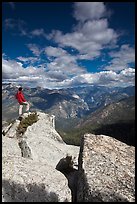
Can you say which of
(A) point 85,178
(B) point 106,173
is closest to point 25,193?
(A) point 85,178

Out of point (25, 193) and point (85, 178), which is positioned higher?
point (85, 178)

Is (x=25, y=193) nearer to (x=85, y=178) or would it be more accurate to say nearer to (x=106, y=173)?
(x=85, y=178)

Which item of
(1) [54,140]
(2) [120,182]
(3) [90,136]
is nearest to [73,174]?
(3) [90,136]

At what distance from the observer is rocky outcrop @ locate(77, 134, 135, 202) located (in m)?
12.6

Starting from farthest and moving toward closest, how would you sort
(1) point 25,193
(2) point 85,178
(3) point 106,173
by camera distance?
(3) point 106,173 < (2) point 85,178 < (1) point 25,193

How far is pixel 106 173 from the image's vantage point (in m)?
13.6

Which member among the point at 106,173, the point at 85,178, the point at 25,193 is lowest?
the point at 25,193

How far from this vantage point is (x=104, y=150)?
15.7 m

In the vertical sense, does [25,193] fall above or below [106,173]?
below

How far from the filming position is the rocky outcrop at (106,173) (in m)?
12.6

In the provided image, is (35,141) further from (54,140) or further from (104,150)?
(104,150)

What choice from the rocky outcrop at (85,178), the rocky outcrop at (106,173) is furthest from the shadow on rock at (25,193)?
the rocky outcrop at (106,173)

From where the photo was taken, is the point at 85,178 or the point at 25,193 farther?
the point at 85,178

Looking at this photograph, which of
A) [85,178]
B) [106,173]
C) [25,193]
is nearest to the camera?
[25,193]
